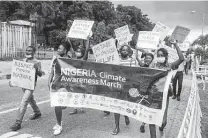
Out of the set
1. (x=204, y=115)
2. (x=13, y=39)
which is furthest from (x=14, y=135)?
(x=13, y=39)

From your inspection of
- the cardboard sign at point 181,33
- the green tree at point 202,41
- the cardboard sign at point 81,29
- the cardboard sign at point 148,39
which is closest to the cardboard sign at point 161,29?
the cardboard sign at point 148,39

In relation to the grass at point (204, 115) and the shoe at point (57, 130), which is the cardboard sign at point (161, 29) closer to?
the grass at point (204, 115)

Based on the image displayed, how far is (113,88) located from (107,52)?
1.20 metres

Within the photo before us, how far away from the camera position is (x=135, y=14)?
83.4 meters

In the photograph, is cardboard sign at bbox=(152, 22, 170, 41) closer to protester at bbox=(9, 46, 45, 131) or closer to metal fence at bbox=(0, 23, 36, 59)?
protester at bbox=(9, 46, 45, 131)

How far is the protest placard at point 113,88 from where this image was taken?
5079 mm

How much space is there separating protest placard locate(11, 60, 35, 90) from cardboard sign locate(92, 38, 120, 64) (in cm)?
153

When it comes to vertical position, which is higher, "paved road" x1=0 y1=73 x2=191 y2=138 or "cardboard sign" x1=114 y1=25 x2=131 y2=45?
"cardboard sign" x1=114 y1=25 x2=131 y2=45

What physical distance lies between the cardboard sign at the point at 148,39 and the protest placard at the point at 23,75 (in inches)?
195

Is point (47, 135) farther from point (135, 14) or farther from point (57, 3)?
point (135, 14)

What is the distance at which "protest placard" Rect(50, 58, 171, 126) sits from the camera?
508cm

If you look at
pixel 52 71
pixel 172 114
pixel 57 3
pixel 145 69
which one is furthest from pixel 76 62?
pixel 57 3

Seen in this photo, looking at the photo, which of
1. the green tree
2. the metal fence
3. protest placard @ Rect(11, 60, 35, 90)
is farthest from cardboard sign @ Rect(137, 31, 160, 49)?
the metal fence

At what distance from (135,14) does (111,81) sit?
79768mm
